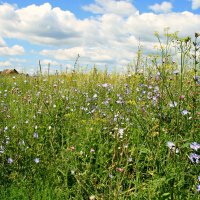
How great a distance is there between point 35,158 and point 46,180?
40 centimetres

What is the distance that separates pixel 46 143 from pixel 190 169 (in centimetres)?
188

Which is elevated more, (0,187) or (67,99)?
(67,99)

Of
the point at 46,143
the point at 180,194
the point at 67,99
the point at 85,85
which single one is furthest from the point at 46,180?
the point at 85,85

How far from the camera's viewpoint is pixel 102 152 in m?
3.66

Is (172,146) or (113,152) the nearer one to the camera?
(172,146)

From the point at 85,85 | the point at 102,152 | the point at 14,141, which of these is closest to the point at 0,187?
the point at 14,141

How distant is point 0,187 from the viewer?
3451 millimetres

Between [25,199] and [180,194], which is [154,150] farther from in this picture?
[25,199]

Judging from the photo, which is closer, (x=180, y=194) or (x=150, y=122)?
(x=180, y=194)

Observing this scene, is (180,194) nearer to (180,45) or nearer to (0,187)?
(180,45)

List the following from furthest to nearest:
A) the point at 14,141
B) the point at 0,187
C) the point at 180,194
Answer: the point at 14,141 < the point at 0,187 < the point at 180,194

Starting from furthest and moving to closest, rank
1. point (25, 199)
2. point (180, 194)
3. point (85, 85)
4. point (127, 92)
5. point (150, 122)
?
point (85, 85)
point (127, 92)
point (150, 122)
point (25, 199)
point (180, 194)

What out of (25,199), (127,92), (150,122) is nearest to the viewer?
(25,199)

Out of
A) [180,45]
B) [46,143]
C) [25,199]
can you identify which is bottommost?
[25,199]
